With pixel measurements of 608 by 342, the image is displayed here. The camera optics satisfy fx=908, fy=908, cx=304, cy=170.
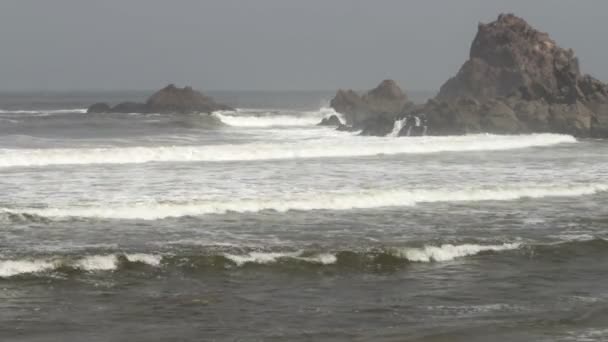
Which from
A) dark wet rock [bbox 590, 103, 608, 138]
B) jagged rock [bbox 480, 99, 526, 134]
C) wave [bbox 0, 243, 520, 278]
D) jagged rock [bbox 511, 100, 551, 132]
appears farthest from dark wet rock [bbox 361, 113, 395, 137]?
wave [bbox 0, 243, 520, 278]

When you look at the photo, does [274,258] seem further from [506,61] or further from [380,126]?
[506,61]

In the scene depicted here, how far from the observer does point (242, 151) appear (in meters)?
35.6

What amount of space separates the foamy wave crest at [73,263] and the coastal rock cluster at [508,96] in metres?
35.3

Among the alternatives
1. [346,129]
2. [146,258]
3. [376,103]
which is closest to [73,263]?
[146,258]

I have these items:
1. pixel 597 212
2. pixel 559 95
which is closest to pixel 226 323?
pixel 597 212

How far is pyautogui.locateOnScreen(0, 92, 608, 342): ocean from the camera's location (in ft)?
35.4

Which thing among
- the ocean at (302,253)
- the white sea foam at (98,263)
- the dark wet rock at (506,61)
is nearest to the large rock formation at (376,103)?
the dark wet rock at (506,61)

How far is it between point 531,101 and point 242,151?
22.7m

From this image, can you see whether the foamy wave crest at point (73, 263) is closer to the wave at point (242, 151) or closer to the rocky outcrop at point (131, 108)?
the wave at point (242, 151)

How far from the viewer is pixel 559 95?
176 ft

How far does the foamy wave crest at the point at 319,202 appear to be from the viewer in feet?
62.8

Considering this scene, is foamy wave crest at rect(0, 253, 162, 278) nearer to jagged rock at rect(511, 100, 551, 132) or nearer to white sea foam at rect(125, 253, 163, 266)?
white sea foam at rect(125, 253, 163, 266)

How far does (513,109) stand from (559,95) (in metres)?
4.03

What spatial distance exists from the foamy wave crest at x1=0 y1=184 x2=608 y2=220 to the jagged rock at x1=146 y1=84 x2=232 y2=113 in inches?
2366
